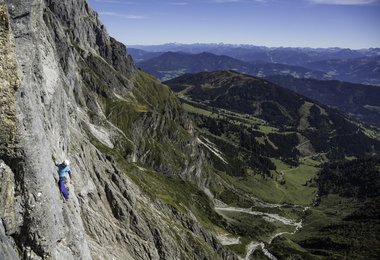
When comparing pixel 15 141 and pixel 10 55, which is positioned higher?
pixel 10 55

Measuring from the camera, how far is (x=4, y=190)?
30.3 meters

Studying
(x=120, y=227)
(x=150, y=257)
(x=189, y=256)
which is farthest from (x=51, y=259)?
(x=189, y=256)

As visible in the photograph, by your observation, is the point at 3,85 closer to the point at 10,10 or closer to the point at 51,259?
the point at 10,10

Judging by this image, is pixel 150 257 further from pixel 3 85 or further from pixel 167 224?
pixel 3 85

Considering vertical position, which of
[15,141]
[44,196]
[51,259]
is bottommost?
[51,259]

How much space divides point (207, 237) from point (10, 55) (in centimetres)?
12791

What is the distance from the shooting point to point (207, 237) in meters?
148

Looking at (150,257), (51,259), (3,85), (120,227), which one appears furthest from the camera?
(150,257)

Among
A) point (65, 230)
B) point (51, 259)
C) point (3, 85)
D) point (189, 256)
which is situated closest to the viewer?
point (3, 85)

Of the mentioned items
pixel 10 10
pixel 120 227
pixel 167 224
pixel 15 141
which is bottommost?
pixel 167 224

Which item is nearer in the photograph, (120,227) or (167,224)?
(120,227)

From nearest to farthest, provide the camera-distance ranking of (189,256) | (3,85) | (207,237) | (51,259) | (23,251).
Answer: (3,85) → (23,251) → (51,259) → (189,256) → (207,237)

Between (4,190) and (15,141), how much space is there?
384 cm

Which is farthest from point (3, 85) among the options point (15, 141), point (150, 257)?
point (150, 257)
